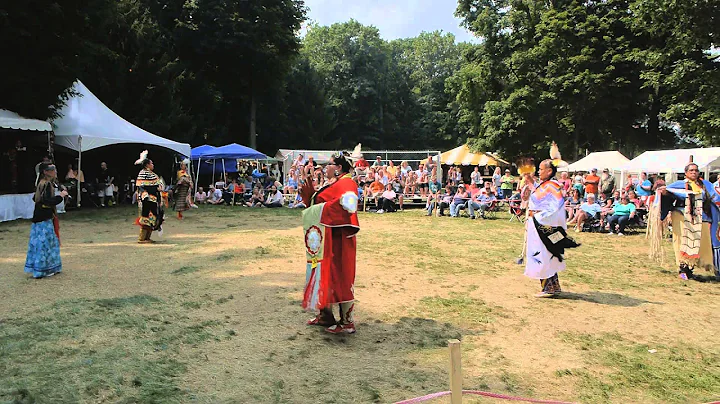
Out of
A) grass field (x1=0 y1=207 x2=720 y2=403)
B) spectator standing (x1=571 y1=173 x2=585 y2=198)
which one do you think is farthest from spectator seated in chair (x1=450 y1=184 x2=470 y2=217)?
grass field (x1=0 y1=207 x2=720 y2=403)

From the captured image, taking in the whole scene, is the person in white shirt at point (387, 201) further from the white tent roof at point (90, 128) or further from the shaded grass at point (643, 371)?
the shaded grass at point (643, 371)

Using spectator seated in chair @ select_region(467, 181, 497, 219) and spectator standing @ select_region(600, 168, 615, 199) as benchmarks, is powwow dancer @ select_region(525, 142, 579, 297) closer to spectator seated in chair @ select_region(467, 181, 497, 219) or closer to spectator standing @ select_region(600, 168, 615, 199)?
spectator standing @ select_region(600, 168, 615, 199)

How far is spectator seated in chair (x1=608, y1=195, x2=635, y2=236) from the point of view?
Answer: 1308 cm

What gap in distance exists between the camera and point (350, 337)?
5266mm

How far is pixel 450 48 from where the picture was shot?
6338 cm

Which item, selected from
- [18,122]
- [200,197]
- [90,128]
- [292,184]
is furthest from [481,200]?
[18,122]

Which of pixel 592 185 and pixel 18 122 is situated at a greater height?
pixel 18 122

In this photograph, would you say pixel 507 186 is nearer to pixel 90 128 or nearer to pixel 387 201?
pixel 387 201

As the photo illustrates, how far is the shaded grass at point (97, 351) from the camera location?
3.88m

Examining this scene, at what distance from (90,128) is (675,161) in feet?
65.0

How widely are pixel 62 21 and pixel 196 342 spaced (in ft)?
43.6

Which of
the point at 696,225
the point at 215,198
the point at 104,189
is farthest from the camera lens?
the point at 215,198

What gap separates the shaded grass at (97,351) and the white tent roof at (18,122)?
996 centimetres

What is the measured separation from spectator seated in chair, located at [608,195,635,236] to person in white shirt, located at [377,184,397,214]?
7260 mm
